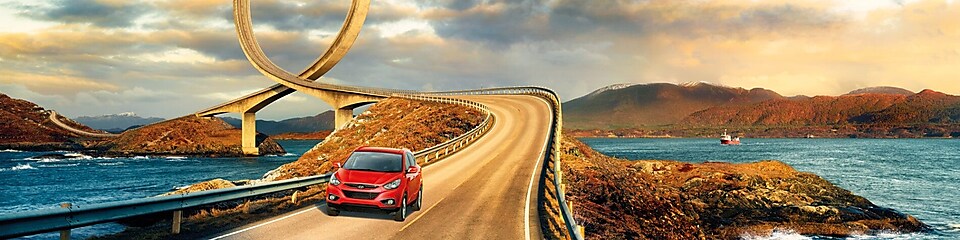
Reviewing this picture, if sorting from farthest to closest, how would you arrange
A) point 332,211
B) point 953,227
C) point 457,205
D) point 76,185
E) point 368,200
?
point 76,185 < point 953,227 < point 457,205 < point 332,211 < point 368,200

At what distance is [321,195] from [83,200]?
1070 inches

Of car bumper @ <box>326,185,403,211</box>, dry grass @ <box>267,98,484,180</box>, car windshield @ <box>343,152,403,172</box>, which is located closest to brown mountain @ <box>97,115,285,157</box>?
dry grass @ <box>267,98,484,180</box>

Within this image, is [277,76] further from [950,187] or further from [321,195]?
[950,187]

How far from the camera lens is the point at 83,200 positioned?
3731cm

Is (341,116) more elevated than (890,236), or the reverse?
(341,116)

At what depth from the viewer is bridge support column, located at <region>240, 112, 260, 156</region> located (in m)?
113

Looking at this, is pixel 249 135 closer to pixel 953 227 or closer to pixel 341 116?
pixel 341 116

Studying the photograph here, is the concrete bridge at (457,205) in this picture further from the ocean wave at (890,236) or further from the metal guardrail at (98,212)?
the ocean wave at (890,236)

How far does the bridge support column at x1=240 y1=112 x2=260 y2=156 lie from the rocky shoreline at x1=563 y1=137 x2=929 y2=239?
88.4 m

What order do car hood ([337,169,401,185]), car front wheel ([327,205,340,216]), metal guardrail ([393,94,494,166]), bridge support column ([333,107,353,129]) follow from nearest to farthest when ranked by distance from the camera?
car hood ([337,169,401,185]), car front wheel ([327,205,340,216]), metal guardrail ([393,94,494,166]), bridge support column ([333,107,353,129])

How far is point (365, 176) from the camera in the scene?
557 inches

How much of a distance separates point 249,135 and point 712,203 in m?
98.3

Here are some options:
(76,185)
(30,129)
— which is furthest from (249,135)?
(30,129)

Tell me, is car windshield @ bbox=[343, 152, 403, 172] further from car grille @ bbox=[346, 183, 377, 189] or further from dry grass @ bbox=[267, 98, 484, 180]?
dry grass @ bbox=[267, 98, 484, 180]
